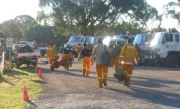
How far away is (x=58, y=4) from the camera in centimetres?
6112

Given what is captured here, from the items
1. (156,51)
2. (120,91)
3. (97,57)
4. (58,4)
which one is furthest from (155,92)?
(58,4)

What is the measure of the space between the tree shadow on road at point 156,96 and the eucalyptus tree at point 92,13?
45.3 m

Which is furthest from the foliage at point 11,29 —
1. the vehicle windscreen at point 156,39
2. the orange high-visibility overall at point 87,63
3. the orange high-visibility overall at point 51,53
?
the orange high-visibility overall at point 87,63

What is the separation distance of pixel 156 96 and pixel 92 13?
47.5 meters

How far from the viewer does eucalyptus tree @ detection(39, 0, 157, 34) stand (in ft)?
198

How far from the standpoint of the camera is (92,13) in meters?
60.7

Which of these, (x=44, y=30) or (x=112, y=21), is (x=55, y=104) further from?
(x=44, y=30)

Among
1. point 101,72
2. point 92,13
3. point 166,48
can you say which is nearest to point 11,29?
point 92,13

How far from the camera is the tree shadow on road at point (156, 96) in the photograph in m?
12.4

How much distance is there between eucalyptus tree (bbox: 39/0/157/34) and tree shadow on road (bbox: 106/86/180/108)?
4527 centimetres

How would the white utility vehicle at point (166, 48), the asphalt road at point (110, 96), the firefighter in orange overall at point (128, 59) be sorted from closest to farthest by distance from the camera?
1. the asphalt road at point (110, 96)
2. the firefighter in orange overall at point (128, 59)
3. the white utility vehicle at point (166, 48)

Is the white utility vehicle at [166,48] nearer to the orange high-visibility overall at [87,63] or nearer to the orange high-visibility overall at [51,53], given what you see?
the orange high-visibility overall at [51,53]

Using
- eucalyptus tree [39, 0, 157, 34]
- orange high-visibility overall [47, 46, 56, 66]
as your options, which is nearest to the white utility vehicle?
orange high-visibility overall [47, 46, 56, 66]

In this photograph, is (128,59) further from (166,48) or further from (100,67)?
(166,48)
